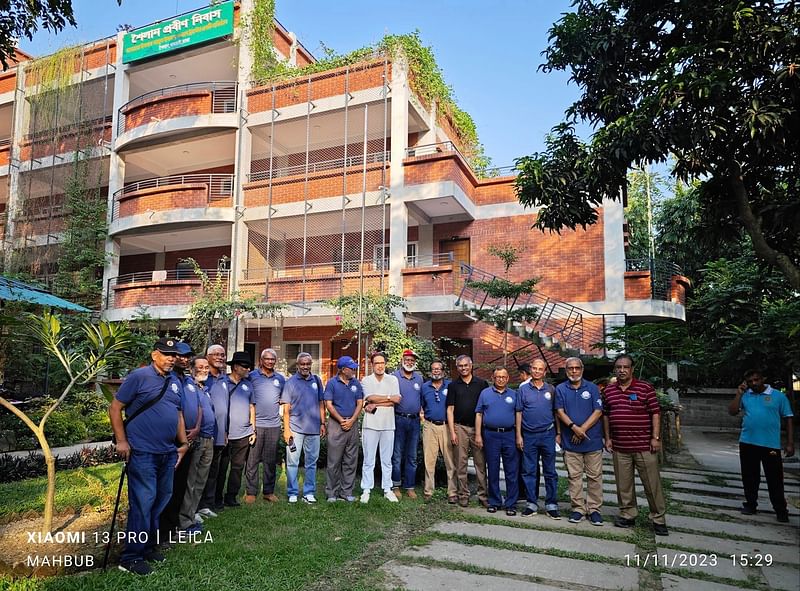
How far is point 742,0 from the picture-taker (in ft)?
18.3

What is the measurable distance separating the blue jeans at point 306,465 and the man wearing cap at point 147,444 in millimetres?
1810

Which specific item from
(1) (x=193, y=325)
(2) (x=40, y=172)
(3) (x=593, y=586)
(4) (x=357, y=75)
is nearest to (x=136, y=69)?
(2) (x=40, y=172)

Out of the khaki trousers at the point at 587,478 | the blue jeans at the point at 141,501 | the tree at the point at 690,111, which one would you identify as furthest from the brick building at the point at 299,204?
the blue jeans at the point at 141,501

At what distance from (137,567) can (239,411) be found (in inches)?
82.3

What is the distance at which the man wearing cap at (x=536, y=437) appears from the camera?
6.04m

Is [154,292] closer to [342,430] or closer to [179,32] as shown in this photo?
[179,32]

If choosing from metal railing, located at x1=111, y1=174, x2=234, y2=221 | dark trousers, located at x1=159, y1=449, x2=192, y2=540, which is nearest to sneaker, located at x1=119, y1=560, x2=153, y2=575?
dark trousers, located at x1=159, y1=449, x2=192, y2=540

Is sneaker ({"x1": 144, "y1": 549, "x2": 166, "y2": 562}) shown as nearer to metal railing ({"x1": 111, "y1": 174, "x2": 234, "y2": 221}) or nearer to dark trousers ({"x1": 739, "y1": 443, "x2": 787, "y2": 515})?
dark trousers ({"x1": 739, "y1": 443, "x2": 787, "y2": 515})

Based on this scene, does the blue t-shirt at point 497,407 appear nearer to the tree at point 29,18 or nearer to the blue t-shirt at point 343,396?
the blue t-shirt at point 343,396

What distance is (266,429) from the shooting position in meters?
6.20

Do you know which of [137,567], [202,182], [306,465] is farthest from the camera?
[202,182]

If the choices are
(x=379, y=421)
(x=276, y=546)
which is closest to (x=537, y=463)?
(x=379, y=421)

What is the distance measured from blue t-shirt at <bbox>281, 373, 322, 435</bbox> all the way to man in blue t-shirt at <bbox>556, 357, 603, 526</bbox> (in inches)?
106

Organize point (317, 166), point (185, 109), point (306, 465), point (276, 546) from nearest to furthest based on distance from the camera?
point (276, 546)
point (306, 465)
point (185, 109)
point (317, 166)
